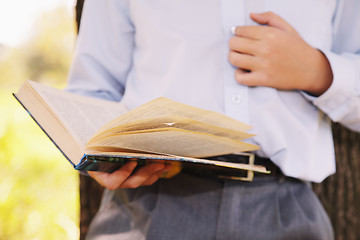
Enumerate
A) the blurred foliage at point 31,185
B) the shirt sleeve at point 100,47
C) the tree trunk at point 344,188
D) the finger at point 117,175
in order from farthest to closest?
the blurred foliage at point 31,185 < the tree trunk at point 344,188 < the shirt sleeve at point 100,47 < the finger at point 117,175

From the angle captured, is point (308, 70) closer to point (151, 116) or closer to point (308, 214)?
point (308, 214)

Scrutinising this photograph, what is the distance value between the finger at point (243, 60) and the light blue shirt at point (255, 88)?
0.15ft

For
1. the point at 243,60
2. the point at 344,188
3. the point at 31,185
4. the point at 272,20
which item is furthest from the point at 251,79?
the point at 31,185

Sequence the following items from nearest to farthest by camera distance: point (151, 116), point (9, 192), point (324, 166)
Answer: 1. point (151, 116)
2. point (324, 166)
3. point (9, 192)

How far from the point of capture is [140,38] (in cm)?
100

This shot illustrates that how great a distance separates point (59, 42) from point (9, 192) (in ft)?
11.3

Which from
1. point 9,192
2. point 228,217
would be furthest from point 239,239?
point 9,192

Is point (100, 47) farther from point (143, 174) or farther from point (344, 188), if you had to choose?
point (344, 188)

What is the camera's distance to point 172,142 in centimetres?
60

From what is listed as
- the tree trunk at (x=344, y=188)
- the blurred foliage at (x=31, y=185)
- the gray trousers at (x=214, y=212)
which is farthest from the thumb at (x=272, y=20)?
the blurred foliage at (x=31, y=185)

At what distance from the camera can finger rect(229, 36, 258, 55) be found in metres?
0.82

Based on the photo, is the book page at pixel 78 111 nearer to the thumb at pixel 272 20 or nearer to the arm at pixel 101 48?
the arm at pixel 101 48

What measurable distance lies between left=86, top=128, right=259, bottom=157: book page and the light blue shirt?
0.72 ft

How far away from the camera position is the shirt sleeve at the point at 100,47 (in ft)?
3.40
